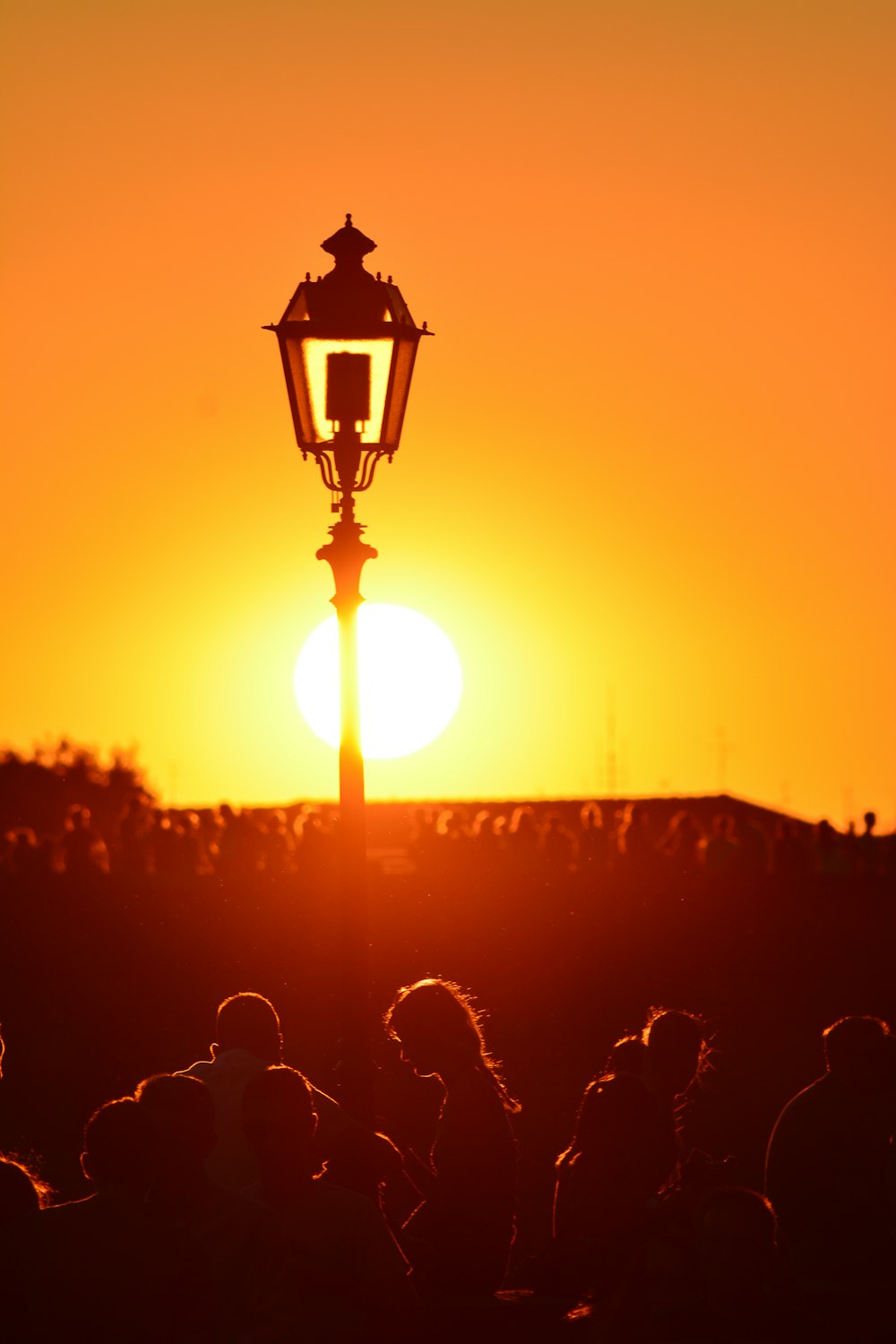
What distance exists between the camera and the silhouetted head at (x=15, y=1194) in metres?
6.17

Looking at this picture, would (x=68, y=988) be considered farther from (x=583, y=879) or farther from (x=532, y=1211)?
(x=532, y=1211)

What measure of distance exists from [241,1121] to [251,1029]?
28.0 inches

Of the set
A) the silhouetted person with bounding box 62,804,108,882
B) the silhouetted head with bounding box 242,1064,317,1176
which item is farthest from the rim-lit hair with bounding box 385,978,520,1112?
the silhouetted person with bounding box 62,804,108,882

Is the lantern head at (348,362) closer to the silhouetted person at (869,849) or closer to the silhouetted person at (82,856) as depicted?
the silhouetted person at (82,856)

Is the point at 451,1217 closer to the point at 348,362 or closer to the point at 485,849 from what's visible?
the point at 348,362

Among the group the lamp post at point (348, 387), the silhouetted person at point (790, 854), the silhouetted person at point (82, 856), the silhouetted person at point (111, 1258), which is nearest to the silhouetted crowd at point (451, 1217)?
the silhouetted person at point (111, 1258)

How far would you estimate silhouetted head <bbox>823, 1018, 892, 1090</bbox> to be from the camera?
7.64 meters

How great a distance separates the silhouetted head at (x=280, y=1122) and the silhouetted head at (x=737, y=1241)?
1112 mm

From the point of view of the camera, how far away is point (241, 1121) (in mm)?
7922

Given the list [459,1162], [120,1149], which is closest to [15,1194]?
[120,1149]

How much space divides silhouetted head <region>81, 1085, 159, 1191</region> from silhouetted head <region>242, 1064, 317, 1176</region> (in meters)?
0.33

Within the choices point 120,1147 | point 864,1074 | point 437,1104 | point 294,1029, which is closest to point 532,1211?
point 437,1104

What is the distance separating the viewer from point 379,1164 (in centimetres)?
777

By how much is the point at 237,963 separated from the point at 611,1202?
43.2 ft
